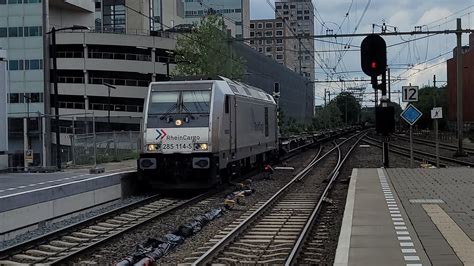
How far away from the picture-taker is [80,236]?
12367 millimetres

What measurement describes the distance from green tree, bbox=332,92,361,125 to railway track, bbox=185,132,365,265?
12267 centimetres

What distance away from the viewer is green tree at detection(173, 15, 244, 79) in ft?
141

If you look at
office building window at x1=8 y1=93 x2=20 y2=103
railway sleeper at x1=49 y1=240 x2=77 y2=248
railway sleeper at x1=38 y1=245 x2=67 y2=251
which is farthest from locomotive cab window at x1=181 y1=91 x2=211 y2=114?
office building window at x1=8 y1=93 x2=20 y2=103

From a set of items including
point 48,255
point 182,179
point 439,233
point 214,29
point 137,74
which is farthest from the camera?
point 137,74

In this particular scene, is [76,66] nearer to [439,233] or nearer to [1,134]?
[1,134]

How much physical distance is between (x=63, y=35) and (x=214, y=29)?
3734cm

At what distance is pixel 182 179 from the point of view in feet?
62.6

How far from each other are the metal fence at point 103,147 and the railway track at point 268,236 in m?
14.3

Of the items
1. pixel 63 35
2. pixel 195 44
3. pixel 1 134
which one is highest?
pixel 63 35

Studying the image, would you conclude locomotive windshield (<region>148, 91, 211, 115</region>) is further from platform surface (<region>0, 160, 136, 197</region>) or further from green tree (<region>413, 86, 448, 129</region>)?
green tree (<region>413, 86, 448, 129</region>)

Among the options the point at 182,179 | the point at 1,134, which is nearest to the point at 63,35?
the point at 1,134

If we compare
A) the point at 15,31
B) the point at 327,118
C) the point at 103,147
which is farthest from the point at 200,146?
the point at 327,118

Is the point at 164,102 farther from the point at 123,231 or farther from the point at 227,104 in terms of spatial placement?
the point at 123,231

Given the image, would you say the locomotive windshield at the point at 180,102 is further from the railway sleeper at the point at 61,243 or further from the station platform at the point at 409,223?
the railway sleeper at the point at 61,243
